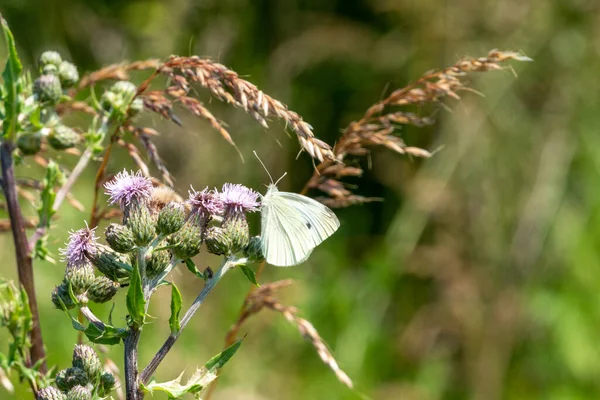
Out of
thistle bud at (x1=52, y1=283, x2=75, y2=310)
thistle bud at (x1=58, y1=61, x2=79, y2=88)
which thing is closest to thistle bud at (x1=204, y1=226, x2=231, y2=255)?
thistle bud at (x1=52, y1=283, x2=75, y2=310)

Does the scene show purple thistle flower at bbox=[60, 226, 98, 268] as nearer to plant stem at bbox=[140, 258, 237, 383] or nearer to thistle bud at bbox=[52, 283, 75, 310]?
thistle bud at bbox=[52, 283, 75, 310]

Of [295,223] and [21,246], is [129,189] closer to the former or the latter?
[21,246]

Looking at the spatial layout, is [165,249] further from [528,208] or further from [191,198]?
[528,208]

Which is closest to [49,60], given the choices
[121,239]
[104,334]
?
[121,239]

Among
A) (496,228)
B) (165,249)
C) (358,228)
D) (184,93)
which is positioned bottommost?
(358,228)

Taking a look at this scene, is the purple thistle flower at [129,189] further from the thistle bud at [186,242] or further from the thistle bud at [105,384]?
the thistle bud at [105,384]

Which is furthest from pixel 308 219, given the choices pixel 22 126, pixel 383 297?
pixel 383 297
